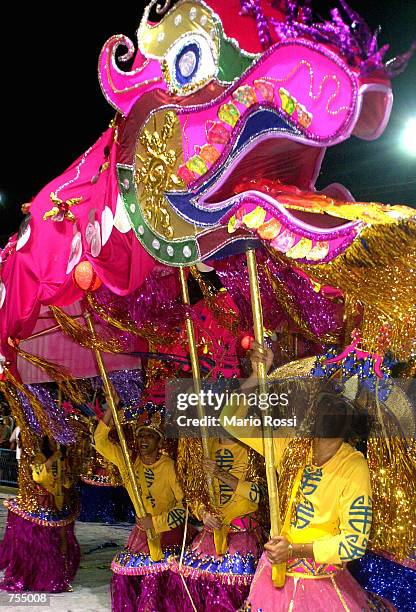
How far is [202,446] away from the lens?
364 centimetres

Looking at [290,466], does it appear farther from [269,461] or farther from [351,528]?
[351,528]

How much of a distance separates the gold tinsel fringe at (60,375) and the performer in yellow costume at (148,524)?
466 millimetres

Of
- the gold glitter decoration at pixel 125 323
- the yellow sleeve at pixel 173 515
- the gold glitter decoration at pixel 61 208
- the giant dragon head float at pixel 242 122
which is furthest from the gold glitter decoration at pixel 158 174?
the yellow sleeve at pixel 173 515

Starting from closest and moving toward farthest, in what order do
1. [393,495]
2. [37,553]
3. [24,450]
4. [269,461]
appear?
[269,461] → [393,495] → [37,553] → [24,450]

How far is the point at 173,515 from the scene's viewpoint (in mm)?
4129

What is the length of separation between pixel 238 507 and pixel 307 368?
3.89 feet

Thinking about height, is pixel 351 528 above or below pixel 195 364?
below

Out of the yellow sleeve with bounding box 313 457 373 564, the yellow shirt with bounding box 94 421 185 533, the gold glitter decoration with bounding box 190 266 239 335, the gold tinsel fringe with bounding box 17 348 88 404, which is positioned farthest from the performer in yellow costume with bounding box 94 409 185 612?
the yellow sleeve with bounding box 313 457 373 564

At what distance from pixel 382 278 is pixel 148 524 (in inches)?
95.7

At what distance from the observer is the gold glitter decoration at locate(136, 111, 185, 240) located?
2701 millimetres

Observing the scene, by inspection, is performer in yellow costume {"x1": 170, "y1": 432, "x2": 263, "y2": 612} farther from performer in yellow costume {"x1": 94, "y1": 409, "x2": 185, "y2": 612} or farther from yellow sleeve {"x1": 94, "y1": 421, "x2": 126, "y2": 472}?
yellow sleeve {"x1": 94, "y1": 421, "x2": 126, "y2": 472}

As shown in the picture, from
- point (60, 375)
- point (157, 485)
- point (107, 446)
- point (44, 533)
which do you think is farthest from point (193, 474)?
point (44, 533)

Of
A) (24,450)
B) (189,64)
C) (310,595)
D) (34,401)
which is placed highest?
(189,64)

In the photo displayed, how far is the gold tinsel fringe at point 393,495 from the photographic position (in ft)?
8.07
